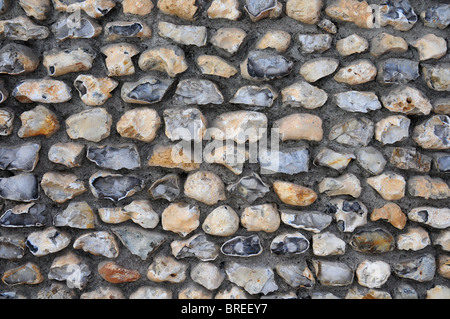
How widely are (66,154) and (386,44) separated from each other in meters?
1.07

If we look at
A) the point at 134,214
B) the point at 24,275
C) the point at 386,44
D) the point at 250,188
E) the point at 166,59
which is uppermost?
the point at 386,44

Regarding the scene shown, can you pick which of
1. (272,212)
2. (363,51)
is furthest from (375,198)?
(363,51)

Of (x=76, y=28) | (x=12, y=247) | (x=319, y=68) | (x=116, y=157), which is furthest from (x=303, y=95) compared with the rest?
(x=12, y=247)

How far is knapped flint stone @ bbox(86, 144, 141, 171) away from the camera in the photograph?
1.24 metres

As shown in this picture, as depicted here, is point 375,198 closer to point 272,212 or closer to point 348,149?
point 348,149

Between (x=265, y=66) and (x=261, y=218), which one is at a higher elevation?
(x=265, y=66)

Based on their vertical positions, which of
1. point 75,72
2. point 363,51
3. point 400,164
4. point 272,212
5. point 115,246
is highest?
point 363,51

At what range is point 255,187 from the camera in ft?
4.08

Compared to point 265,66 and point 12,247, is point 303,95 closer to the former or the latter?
point 265,66

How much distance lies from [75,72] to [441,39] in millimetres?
1167

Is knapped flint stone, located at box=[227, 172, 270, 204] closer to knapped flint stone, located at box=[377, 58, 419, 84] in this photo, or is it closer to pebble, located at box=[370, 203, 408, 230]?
pebble, located at box=[370, 203, 408, 230]

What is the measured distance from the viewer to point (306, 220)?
1.25 meters

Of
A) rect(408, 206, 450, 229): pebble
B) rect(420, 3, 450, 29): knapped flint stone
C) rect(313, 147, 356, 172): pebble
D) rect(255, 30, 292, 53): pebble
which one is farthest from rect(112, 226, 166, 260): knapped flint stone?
rect(420, 3, 450, 29): knapped flint stone

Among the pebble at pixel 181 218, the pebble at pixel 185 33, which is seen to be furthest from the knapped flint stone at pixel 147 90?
the pebble at pixel 181 218
